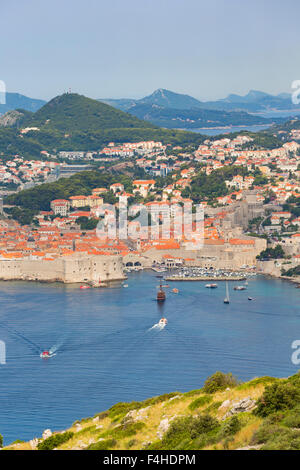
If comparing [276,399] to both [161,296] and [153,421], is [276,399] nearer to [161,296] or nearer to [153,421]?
[153,421]

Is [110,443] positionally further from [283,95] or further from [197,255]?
[283,95]

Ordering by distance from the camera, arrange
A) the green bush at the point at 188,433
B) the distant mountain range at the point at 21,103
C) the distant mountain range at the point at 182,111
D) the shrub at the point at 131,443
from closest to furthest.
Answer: the green bush at the point at 188,433
the shrub at the point at 131,443
the distant mountain range at the point at 182,111
the distant mountain range at the point at 21,103

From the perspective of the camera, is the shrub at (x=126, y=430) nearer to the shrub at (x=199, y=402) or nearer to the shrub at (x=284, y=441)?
the shrub at (x=199, y=402)

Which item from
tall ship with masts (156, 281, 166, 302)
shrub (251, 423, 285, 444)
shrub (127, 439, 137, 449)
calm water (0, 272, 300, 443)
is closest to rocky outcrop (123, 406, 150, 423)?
shrub (127, 439, 137, 449)

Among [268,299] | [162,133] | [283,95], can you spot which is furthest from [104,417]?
[283,95]

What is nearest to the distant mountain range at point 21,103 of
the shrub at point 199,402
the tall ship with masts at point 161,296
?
the tall ship with masts at point 161,296

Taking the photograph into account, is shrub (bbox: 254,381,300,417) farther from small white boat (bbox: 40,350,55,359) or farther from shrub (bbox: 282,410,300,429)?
small white boat (bbox: 40,350,55,359)

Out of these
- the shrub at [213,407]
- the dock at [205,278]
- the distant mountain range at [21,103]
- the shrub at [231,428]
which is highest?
the distant mountain range at [21,103]
